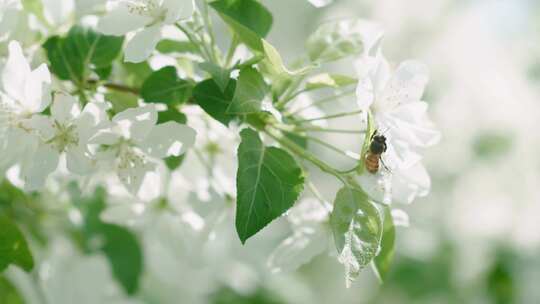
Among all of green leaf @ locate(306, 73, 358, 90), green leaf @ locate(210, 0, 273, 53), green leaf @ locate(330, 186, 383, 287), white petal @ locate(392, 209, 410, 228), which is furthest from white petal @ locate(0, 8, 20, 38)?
white petal @ locate(392, 209, 410, 228)

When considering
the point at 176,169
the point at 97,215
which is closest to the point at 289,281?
the point at 97,215

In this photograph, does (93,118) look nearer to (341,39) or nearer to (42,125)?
(42,125)

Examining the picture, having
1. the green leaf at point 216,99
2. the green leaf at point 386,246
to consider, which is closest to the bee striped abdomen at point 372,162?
the green leaf at point 386,246

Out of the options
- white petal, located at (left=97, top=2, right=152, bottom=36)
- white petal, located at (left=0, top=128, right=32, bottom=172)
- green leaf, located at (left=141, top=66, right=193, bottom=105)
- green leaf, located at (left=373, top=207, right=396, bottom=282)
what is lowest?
green leaf, located at (left=373, top=207, right=396, bottom=282)

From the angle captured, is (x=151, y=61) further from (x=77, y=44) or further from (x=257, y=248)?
(x=257, y=248)

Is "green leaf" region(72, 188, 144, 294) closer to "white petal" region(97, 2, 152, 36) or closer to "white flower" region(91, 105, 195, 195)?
"white flower" region(91, 105, 195, 195)

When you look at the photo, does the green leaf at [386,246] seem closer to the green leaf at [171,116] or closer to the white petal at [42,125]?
the green leaf at [171,116]

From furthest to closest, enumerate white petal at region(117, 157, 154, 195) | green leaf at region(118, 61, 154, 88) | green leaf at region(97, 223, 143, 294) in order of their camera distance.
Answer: green leaf at region(97, 223, 143, 294), green leaf at region(118, 61, 154, 88), white petal at region(117, 157, 154, 195)

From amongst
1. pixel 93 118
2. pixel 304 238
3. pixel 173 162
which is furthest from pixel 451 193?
pixel 93 118
